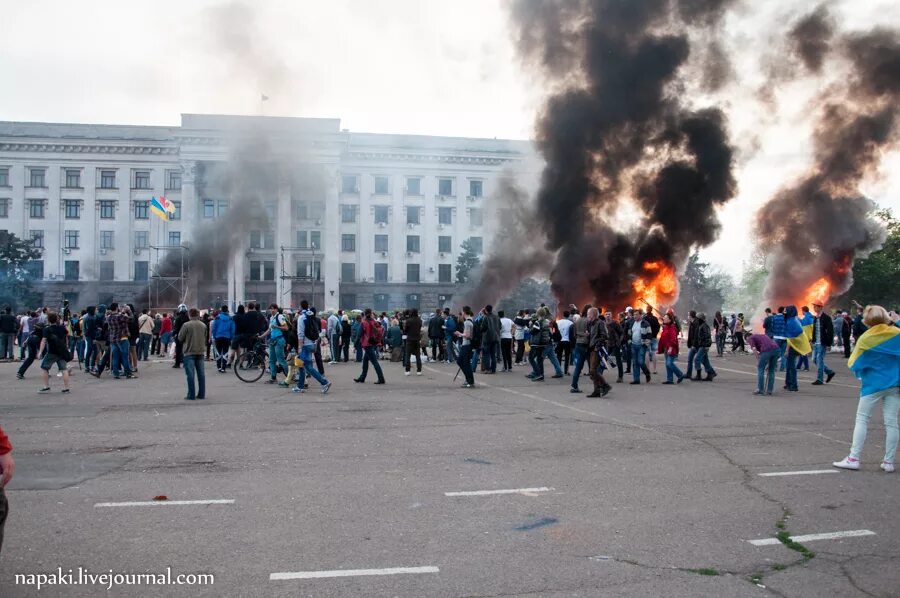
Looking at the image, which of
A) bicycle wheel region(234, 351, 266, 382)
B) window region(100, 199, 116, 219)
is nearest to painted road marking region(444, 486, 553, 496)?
bicycle wheel region(234, 351, 266, 382)

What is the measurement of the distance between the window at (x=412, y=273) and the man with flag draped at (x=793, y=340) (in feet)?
183

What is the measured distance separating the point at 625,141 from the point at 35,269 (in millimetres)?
52402

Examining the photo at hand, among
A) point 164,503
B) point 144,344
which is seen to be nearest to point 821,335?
point 164,503

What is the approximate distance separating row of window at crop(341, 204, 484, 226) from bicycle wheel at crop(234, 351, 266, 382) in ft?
167

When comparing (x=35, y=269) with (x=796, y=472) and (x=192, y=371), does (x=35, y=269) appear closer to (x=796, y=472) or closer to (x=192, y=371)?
(x=192, y=371)

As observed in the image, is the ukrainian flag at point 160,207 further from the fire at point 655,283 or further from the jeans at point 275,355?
the jeans at point 275,355

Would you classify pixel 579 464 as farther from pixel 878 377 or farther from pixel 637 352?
pixel 637 352

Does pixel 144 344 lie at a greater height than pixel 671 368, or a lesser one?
greater

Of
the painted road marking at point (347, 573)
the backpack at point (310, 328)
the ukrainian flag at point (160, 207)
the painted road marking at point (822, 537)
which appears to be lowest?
the painted road marking at point (822, 537)

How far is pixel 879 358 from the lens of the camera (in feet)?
22.8

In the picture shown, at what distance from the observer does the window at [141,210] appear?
6588 cm

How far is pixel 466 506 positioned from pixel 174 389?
33.7ft

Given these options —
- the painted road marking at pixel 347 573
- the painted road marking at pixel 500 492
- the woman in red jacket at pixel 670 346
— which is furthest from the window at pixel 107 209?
the painted road marking at pixel 347 573

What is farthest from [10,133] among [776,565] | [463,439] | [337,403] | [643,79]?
[776,565]
